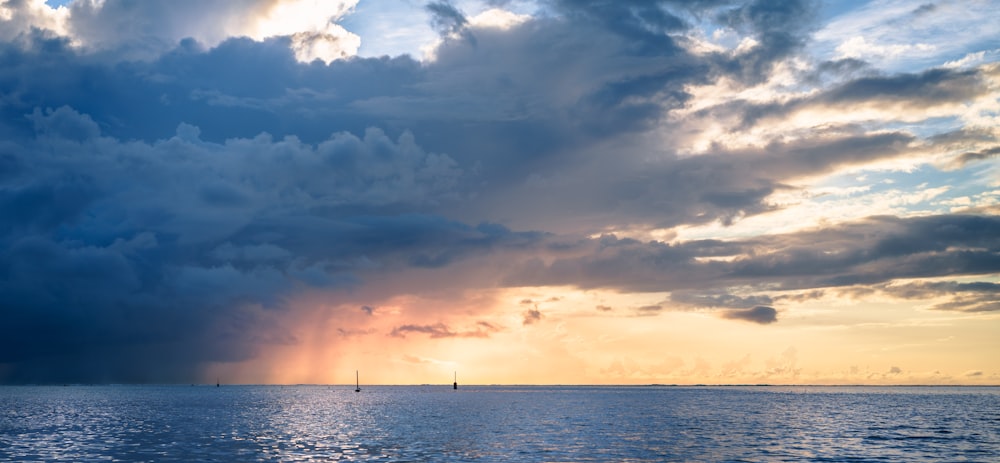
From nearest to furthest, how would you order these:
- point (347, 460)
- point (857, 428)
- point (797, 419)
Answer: point (347, 460)
point (857, 428)
point (797, 419)

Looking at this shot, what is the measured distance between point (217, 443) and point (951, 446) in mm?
75640

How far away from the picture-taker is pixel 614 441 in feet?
289

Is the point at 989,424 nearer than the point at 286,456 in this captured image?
No

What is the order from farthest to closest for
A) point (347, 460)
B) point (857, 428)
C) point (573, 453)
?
point (857, 428) → point (573, 453) → point (347, 460)

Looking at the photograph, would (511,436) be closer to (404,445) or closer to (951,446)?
(404,445)

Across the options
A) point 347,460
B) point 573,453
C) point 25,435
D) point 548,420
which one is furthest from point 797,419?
point 25,435

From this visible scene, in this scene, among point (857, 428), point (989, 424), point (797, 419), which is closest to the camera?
point (857, 428)

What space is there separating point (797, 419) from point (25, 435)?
11024cm

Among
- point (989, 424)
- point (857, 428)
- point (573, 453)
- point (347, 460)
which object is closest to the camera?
point (347, 460)

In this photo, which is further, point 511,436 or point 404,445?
point 511,436

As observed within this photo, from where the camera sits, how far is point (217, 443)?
8412 centimetres

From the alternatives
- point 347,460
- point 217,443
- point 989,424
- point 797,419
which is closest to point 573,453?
point 347,460

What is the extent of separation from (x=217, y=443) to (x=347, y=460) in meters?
22.4

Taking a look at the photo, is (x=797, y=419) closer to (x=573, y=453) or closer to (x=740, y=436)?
(x=740, y=436)
